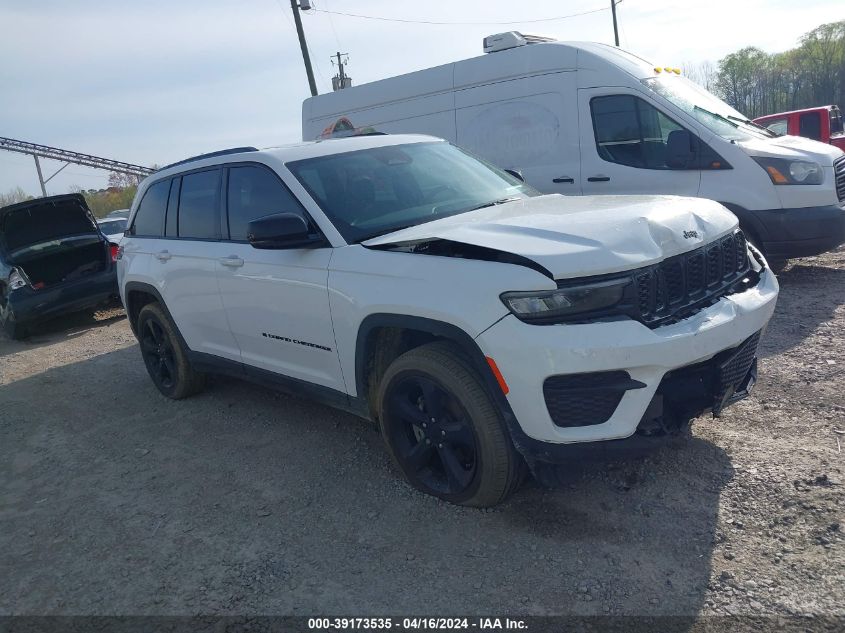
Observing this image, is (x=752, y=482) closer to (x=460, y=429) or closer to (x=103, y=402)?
(x=460, y=429)

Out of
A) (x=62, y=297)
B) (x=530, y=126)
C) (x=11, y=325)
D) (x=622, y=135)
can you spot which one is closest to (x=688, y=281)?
(x=622, y=135)

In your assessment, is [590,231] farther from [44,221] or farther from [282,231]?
[44,221]

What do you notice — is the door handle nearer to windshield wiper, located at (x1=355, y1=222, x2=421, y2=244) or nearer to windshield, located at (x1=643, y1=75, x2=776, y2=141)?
windshield wiper, located at (x1=355, y1=222, x2=421, y2=244)

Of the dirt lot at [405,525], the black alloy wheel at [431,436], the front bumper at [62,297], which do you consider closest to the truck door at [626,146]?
the dirt lot at [405,525]

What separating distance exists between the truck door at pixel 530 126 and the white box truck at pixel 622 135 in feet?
0.04

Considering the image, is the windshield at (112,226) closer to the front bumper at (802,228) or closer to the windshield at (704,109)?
the windshield at (704,109)

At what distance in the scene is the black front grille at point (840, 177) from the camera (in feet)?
21.9

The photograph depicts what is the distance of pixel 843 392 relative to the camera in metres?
4.21

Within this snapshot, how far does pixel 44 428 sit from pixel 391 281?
3.82m

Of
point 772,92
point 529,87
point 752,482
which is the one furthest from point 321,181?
point 772,92

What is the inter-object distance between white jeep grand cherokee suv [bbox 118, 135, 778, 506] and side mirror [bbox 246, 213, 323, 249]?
0.01 meters

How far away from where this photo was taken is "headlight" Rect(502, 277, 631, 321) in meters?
2.85

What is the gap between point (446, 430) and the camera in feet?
10.9

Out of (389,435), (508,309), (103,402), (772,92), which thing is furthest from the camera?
(772,92)
